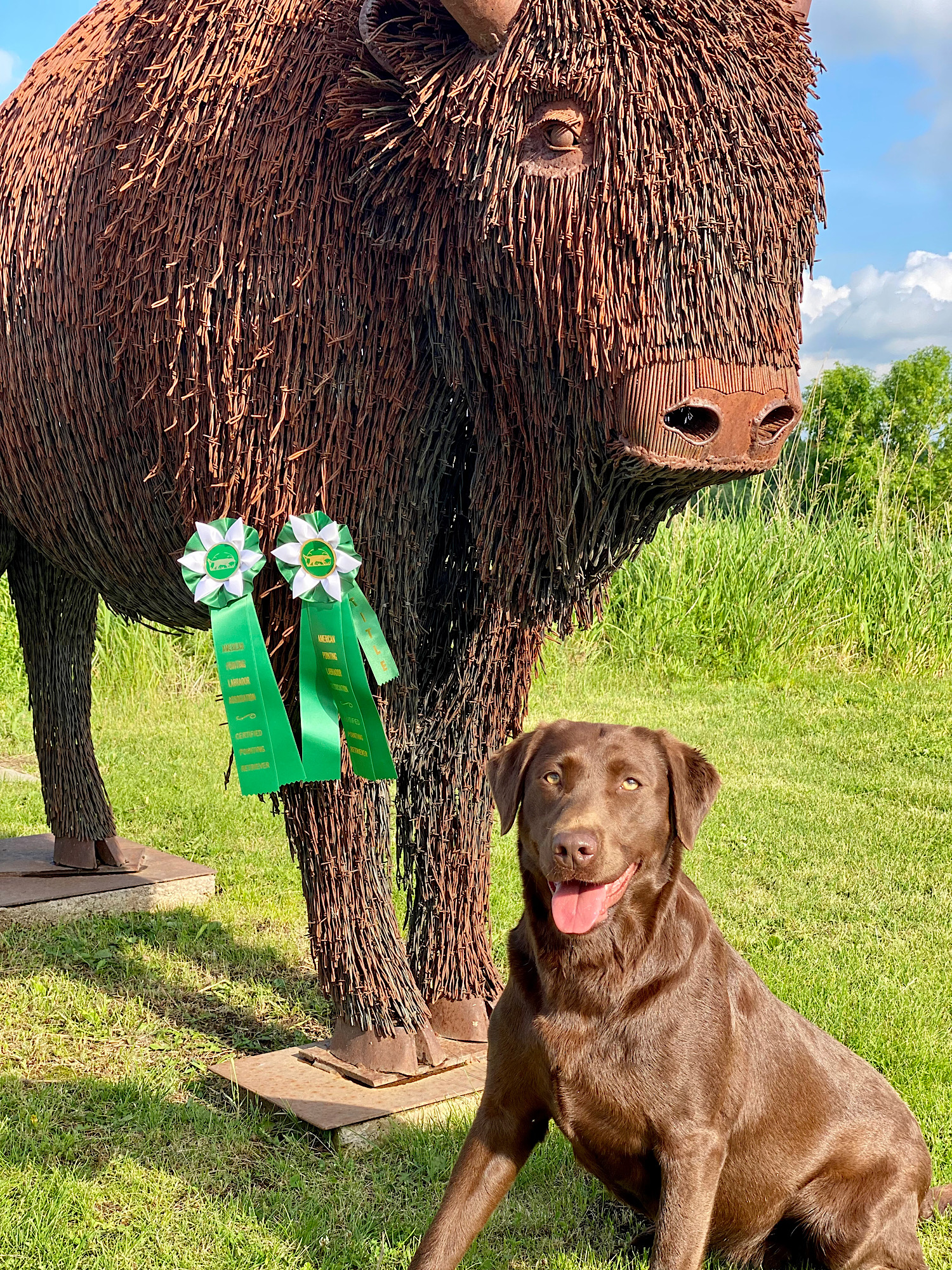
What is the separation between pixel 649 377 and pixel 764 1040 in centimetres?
116

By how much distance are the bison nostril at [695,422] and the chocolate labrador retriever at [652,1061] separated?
0.52m

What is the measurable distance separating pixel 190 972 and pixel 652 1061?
2.28m

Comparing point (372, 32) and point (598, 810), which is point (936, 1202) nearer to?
point (598, 810)

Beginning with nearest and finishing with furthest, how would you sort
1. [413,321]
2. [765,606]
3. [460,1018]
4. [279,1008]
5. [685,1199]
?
[685,1199]
[413,321]
[460,1018]
[279,1008]
[765,606]

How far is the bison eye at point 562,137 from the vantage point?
2172 mm

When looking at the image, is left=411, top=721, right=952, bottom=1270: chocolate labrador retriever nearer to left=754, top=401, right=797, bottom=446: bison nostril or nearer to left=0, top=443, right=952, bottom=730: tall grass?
left=754, top=401, right=797, bottom=446: bison nostril

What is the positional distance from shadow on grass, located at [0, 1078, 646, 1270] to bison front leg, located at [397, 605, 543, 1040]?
1.29ft

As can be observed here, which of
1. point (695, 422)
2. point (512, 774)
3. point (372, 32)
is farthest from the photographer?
point (372, 32)

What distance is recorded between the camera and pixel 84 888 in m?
4.28

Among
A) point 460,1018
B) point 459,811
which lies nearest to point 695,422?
point 459,811

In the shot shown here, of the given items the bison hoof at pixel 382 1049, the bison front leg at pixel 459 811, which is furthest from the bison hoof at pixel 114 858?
the bison hoof at pixel 382 1049

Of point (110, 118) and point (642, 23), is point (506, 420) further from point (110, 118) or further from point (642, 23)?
point (110, 118)

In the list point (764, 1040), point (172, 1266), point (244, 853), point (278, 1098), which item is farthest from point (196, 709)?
point (764, 1040)

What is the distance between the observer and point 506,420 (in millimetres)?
2393
